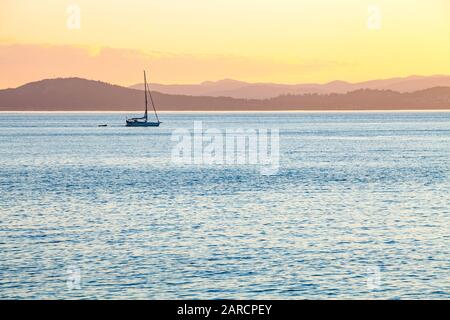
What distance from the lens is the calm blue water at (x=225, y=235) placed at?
94.2ft

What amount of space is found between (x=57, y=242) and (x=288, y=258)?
10.8m

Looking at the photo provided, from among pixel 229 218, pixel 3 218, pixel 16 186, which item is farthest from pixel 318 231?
pixel 16 186

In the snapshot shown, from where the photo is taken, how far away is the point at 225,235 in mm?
39719

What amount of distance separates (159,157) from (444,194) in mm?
52918

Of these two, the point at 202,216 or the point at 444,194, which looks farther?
the point at 444,194

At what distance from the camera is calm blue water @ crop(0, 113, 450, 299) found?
28703mm

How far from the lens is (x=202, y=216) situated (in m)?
46.9

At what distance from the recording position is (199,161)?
100562mm
